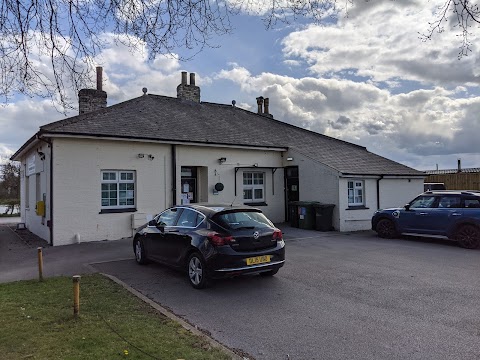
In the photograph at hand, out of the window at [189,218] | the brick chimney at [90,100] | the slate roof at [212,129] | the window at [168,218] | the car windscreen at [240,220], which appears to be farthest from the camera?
the brick chimney at [90,100]

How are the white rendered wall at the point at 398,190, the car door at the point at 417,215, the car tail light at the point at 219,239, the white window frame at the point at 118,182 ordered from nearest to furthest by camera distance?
the car tail light at the point at 219,239 < the car door at the point at 417,215 < the white window frame at the point at 118,182 < the white rendered wall at the point at 398,190

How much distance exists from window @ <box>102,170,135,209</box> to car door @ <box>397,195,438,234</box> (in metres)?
9.97

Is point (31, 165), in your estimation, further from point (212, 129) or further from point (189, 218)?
point (189, 218)

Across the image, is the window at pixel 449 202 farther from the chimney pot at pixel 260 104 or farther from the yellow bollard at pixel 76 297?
the chimney pot at pixel 260 104

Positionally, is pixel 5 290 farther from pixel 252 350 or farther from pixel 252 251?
pixel 252 350

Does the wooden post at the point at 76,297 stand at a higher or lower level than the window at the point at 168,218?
lower

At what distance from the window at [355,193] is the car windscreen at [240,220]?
32.2 ft

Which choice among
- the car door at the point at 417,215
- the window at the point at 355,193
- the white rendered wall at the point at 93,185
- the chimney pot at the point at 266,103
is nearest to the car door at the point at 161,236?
the white rendered wall at the point at 93,185

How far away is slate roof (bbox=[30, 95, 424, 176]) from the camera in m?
14.4

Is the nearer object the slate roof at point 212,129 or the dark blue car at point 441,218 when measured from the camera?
the dark blue car at point 441,218

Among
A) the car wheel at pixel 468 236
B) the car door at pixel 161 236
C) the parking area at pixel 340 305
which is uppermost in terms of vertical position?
the car door at pixel 161 236

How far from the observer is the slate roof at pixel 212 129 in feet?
47.4

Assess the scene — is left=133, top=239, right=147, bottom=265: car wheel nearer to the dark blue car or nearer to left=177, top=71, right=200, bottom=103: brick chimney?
the dark blue car

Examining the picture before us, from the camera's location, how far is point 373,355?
4348mm
